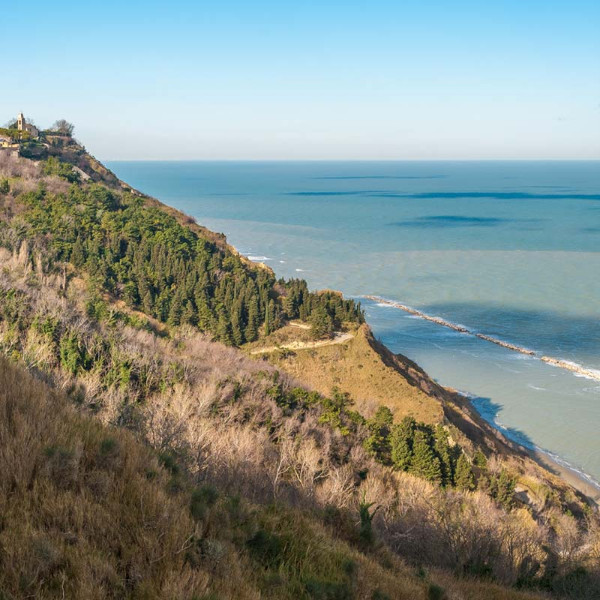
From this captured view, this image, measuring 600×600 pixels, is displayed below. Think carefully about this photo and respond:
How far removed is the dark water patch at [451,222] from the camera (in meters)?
136

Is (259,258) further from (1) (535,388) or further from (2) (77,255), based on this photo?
(1) (535,388)

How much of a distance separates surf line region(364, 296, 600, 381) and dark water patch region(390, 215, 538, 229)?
210ft

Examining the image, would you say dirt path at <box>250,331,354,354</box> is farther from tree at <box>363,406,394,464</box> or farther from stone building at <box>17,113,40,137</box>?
stone building at <box>17,113,40,137</box>

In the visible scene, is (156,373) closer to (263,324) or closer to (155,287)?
(263,324)

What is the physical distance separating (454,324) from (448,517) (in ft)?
160

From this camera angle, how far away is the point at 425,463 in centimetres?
3055

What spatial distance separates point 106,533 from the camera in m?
6.56

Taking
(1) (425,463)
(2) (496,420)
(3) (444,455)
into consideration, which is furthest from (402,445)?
(2) (496,420)

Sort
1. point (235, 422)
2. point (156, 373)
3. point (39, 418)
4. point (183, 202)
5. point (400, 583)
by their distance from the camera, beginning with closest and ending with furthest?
point (39, 418) → point (400, 583) → point (235, 422) → point (156, 373) → point (183, 202)

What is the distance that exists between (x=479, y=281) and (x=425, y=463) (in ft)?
195

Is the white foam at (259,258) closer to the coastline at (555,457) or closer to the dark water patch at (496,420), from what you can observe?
the coastline at (555,457)

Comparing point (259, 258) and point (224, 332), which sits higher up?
point (259, 258)

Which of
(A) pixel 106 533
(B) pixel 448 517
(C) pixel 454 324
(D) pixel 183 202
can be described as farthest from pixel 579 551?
(D) pixel 183 202

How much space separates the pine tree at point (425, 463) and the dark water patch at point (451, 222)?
107 meters
